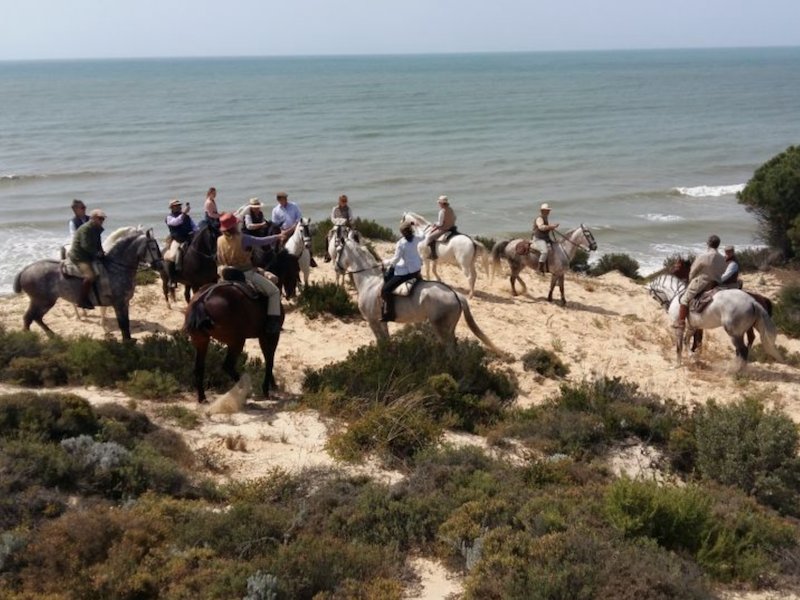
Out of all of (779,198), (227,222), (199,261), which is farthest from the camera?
(779,198)

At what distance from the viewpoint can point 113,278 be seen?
13.0m

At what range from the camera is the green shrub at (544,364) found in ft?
41.0

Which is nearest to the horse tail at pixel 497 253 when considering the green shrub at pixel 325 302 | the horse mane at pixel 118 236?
the green shrub at pixel 325 302

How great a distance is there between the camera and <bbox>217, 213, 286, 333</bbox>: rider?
1022 centimetres

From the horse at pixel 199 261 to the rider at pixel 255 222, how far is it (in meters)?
1.24

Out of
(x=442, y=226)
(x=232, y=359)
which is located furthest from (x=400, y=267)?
(x=442, y=226)

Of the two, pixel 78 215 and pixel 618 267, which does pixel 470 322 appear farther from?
pixel 618 267

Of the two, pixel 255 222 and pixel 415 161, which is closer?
pixel 255 222

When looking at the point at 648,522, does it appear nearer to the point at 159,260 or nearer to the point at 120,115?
the point at 159,260

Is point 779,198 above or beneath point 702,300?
above

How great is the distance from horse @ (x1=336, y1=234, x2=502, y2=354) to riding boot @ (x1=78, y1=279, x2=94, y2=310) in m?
4.09

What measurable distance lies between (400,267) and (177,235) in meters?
5.11

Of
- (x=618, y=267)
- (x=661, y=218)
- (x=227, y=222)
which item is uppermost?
(x=227, y=222)

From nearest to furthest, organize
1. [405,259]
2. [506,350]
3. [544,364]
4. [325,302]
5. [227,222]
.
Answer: [227,222], [405,259], [544,364], [506,350], [325,302]
